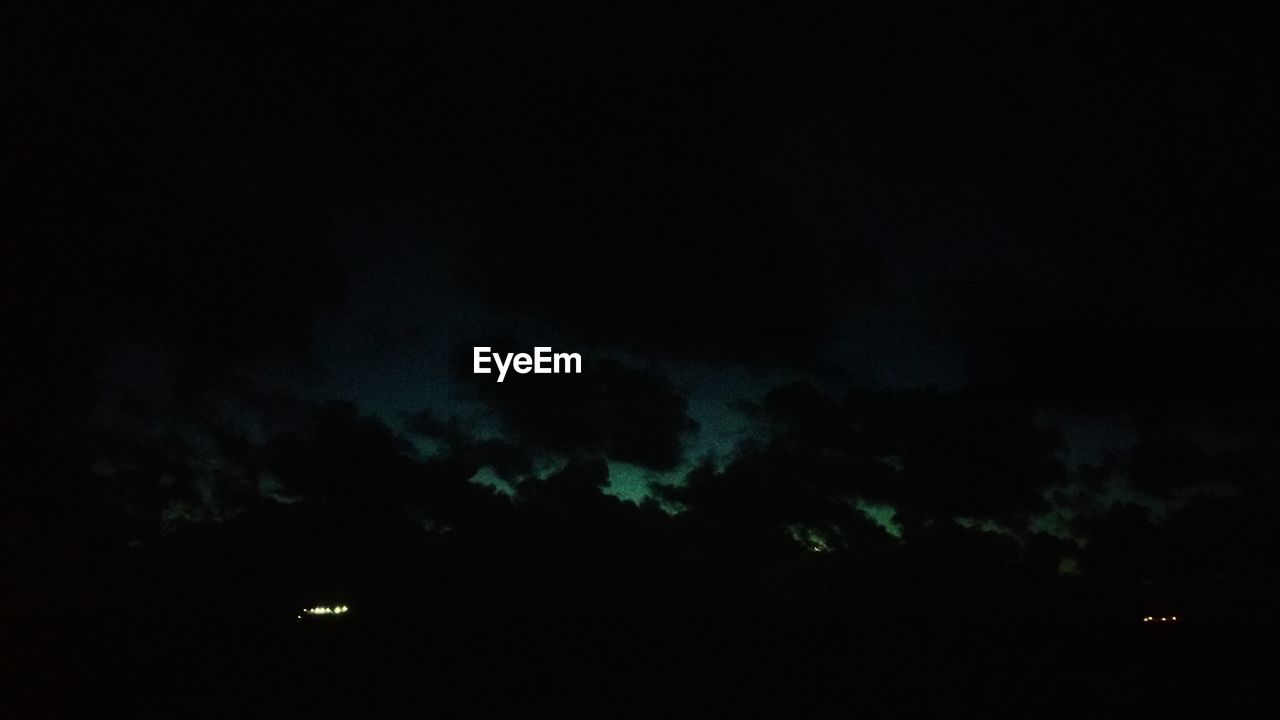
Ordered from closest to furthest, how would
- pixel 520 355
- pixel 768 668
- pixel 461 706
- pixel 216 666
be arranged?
pixel 520 355 < pixel 461 706 < pixel 216 666 < pixel 768 668

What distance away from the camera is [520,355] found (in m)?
45.8

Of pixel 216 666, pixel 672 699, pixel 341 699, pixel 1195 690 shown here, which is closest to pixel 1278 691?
pixel 1195 690

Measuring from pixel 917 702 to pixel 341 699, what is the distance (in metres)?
64.6

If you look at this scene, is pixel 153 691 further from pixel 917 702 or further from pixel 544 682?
pixel 917 702

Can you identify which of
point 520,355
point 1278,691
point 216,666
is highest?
point 520,355

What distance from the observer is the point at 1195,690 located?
5295 inches

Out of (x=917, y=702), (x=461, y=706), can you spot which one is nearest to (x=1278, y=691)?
(x=917, y=702)

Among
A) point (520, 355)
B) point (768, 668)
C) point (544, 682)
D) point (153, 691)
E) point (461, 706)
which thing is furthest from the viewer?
point (768, 668)

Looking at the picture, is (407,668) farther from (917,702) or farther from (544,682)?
(917,702)

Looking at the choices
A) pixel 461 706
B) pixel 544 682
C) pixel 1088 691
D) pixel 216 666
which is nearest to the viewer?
pixel 461 706

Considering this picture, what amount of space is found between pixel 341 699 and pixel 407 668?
50186 mm

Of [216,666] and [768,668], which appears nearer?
[216,666]

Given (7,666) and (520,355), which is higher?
(520,355)

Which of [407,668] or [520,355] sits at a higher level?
[520,355]
